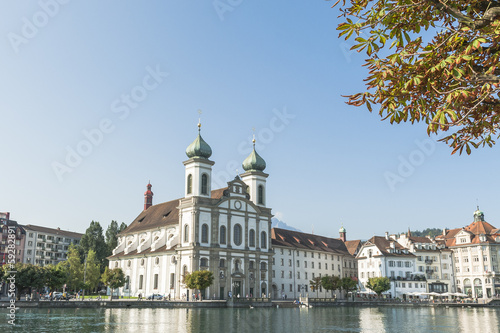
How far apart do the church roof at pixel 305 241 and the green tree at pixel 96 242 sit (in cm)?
3572

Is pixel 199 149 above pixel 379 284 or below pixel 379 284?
above

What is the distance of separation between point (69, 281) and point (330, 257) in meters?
48.5

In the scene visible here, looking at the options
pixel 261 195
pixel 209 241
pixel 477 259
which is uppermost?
pixel 261 195

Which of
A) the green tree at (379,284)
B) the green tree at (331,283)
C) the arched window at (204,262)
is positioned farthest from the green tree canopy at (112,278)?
the green tree at (379,284)

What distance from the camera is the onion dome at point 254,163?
84812mm

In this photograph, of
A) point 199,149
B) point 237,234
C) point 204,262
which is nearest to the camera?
point 204,262

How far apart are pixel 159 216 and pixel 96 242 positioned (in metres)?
20.4

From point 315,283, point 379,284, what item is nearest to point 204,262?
point 315,283

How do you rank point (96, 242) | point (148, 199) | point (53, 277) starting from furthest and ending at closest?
point (148, 199)
point (96, 242)
point (53, 277)

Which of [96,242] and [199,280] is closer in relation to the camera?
[199,280]

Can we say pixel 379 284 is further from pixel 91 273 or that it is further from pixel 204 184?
pixel 91 273

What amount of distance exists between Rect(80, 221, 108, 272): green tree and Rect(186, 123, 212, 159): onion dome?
1407 inches

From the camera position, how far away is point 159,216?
287ft

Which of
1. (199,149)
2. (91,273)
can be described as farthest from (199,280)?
(91,273)
